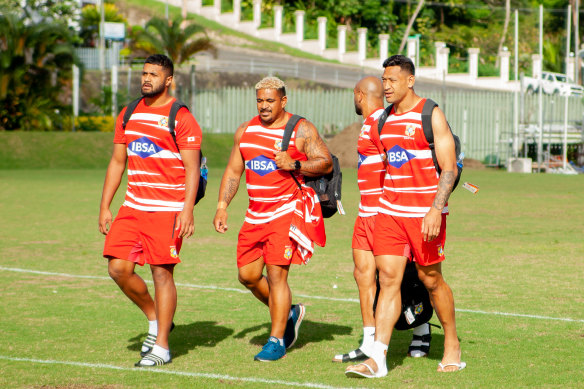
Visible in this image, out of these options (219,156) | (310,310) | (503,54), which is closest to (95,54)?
(219,156)

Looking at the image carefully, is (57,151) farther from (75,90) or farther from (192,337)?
(192,337)

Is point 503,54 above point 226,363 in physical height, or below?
above

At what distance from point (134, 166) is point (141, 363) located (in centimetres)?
140

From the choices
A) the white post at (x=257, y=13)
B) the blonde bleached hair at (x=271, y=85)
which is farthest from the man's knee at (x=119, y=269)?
the white post at (x=257, y=13)

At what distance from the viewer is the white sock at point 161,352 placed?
688 centimetres

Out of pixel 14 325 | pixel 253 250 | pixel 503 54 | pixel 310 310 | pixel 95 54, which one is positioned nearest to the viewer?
pixel 253 250

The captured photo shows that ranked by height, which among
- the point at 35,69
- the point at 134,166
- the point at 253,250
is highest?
the point at 35,69

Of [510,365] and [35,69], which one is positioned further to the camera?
[35,69]

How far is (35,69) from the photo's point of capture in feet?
123

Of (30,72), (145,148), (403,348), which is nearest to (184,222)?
(145,148)

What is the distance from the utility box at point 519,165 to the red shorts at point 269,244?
26956 millimetres

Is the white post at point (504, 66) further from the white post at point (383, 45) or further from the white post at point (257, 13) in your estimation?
the white post at point (257, 13)

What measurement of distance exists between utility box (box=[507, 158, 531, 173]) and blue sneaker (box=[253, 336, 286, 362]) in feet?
89.2

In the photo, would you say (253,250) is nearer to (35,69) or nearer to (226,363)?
(226,363)
